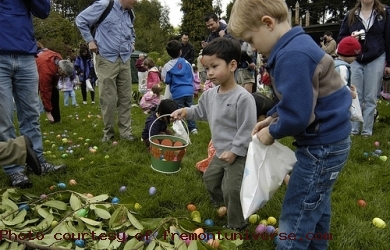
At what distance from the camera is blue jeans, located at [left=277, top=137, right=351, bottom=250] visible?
1821mm

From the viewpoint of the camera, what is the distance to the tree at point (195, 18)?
99.2ft

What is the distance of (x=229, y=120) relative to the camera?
2.65m

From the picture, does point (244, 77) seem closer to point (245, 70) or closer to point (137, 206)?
point (245, 70)

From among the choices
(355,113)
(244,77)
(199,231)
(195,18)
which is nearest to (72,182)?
(199,231)

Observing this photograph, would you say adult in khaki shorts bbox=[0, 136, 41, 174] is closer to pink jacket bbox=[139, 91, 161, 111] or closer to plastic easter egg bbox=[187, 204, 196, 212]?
plastic easter egg bbox=[187, 204, 196, 212]

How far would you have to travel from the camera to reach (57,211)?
108 inches

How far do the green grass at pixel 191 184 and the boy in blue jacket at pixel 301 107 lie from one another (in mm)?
712

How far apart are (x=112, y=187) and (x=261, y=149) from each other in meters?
1.96

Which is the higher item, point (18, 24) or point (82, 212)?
point (18, 24)

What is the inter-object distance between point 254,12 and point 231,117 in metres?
1.01

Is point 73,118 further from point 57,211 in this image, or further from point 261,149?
point 261,149

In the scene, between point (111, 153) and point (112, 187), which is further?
point (111, 153)

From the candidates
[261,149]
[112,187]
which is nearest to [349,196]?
[261,149]

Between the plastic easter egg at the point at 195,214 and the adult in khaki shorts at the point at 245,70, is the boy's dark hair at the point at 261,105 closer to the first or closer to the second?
the plastic easter egg at the point at 195,214
